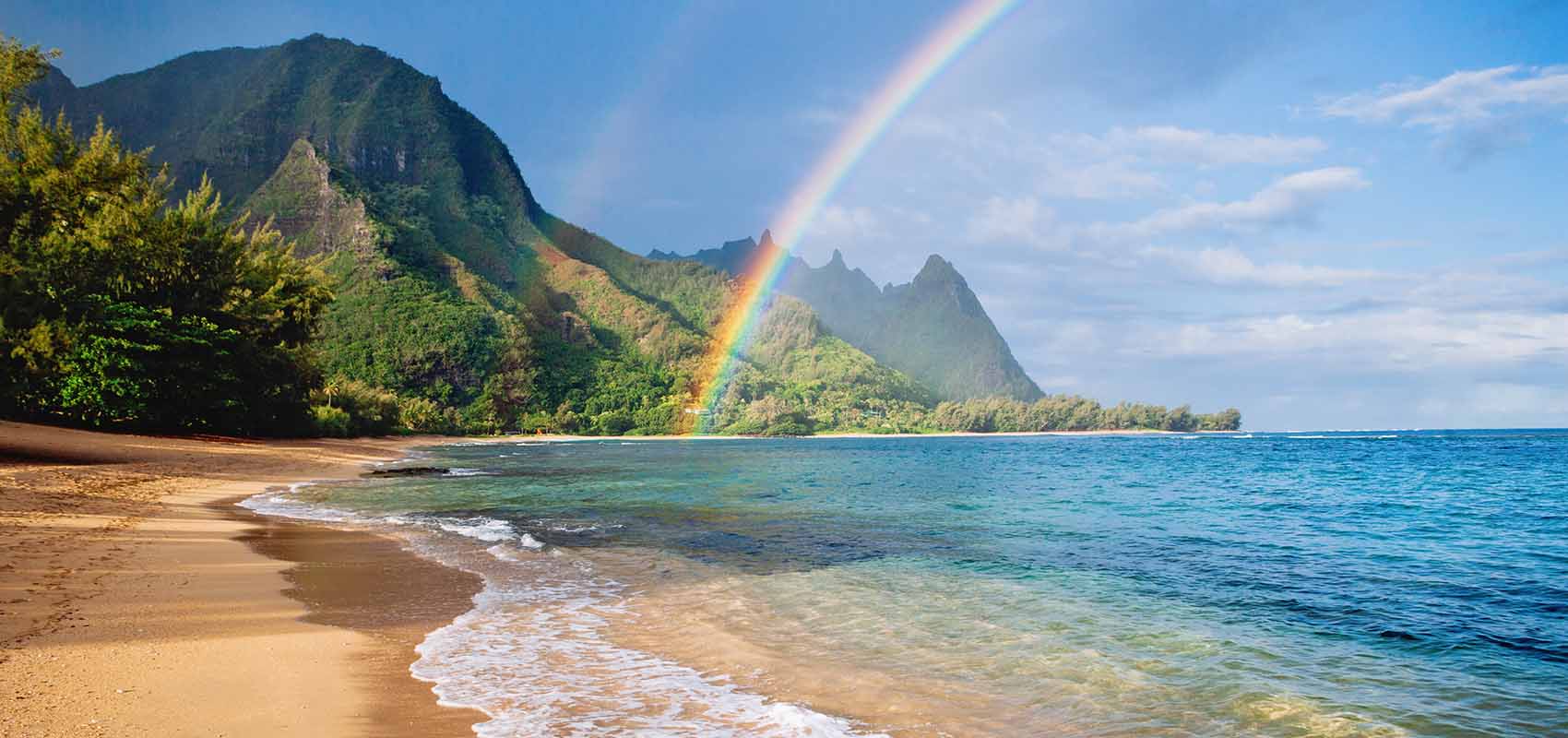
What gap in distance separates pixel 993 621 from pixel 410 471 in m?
34.6

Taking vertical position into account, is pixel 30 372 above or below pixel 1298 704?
above

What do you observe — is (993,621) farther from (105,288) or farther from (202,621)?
(105,288)

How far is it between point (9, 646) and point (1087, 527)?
66.3 feet

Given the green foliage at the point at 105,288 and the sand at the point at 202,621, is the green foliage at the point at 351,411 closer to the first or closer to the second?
the green foliage at the point at 105,288

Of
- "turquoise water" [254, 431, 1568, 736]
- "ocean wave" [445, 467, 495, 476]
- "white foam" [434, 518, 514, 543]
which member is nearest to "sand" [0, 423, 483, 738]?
"turquoise water" [254, 431, 1568, 736]

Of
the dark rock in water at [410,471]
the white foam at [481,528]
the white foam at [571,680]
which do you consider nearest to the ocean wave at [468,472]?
the dark rock in water at [410,471]

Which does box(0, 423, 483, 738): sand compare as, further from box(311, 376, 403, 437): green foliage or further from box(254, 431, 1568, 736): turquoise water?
box(311, 376, 403, 437): green foliage

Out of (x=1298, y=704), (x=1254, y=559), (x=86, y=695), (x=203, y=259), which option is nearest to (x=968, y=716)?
(x=1298, y=704)

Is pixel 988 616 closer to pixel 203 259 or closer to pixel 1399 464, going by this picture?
pixel 203 259

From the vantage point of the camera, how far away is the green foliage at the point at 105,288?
33125mm

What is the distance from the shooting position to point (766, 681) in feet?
25.1

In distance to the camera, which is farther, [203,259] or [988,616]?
[203,259]

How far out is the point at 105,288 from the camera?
119 ft

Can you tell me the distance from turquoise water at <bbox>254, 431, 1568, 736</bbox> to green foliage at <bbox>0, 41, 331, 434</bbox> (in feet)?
60.1
